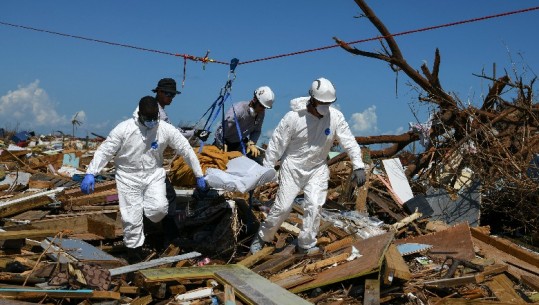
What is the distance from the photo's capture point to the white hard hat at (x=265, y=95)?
21.2 ft

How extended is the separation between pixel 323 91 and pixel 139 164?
2.02 m

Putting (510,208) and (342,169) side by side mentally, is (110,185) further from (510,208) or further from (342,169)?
(510,208)

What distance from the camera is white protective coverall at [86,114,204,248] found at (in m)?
5.46

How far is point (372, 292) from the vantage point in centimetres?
457

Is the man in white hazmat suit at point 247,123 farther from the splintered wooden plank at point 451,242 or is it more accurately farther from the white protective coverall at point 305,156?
the splintered wooden plank at point 451,242

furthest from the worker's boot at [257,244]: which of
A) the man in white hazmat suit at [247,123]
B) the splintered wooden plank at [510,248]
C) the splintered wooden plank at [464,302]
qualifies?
the splintered wooden plank at [510,248]

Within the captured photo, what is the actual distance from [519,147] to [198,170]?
5189 millimetres

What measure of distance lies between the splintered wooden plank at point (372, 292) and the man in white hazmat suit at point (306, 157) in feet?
3.72

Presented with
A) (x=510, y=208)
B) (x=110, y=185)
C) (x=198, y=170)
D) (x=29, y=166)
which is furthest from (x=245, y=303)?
(x=29, y=166)

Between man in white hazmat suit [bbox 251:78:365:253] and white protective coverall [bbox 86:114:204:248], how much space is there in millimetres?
902

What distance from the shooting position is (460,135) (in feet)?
30.3

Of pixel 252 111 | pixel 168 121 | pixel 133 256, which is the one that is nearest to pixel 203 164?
pixel 168 121

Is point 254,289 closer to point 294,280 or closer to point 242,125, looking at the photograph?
point 294,280

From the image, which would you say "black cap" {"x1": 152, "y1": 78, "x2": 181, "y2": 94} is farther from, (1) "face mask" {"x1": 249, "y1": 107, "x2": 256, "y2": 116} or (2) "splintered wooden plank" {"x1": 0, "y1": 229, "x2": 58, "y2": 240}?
(2) "splintered wooden plank" {"x1": 0, "y1": 229, "x2": 58, "y2": 240}
